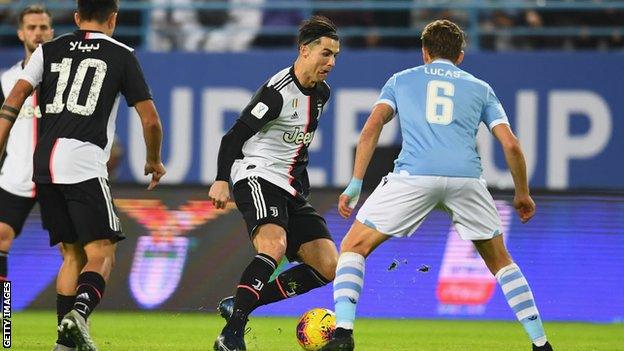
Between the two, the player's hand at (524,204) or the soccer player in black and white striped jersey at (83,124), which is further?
the player's hand at (524,204)

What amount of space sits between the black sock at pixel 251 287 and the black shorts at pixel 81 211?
0.85 meters

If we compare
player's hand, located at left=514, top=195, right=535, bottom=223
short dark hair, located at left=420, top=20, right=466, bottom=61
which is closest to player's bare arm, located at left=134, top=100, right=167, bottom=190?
short dark hair, located at left=420, top=20, right=466, bottom=61

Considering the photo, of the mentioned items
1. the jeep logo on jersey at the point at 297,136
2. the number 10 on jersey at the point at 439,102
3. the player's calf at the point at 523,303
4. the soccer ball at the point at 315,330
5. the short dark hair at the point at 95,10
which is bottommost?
the soccer ball at the point at 315,330

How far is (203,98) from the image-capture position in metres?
15.0

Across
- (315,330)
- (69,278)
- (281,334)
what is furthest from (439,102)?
(281,334)

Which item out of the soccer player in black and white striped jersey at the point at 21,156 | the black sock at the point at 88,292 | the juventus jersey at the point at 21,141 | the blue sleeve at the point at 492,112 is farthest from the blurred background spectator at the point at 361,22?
the black sock at the point at 88,292

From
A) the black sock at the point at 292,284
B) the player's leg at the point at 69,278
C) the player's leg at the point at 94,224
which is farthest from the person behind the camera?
the black sock at the point at 292,284

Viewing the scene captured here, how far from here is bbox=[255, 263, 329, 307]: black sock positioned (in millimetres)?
8336

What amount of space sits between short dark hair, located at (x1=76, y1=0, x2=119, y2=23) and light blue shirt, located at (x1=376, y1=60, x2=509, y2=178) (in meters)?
1.59

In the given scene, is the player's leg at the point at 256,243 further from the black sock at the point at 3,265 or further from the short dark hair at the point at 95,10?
the black sock at the point at 3,265

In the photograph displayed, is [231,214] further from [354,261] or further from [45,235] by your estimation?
[354,261]

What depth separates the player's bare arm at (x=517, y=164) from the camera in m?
7.20

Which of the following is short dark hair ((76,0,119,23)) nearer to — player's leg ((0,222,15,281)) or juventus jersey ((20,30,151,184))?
juventus jersey ((20,30,151,184))

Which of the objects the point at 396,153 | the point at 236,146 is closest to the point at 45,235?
the point at 396,153
